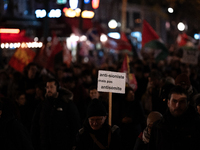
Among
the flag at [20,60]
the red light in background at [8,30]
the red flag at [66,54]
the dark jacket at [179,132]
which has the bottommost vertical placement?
the dark jacket at [179,132]

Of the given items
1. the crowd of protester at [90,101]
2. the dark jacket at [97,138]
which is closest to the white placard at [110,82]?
the crowd of protester at [90,101]

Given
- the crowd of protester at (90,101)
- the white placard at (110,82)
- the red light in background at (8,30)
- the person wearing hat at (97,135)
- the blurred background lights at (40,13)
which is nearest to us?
the person wearing hat at (97,135)

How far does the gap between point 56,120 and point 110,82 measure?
3.60 feet

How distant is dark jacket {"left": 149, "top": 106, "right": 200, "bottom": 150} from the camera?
3963 mm

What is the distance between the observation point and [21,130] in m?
4.66

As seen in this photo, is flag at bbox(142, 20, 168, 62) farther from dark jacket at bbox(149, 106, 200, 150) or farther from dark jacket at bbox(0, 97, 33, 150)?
dark jacket at bbox(149, 106, 200, 150)

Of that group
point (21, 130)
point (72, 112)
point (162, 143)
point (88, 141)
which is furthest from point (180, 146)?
point (72, 112)

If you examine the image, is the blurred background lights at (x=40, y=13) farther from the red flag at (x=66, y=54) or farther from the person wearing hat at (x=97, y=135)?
the person wearing hat at (x=97, y=135)

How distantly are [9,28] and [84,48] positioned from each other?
4395 mm

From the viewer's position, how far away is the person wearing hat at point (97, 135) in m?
4.82

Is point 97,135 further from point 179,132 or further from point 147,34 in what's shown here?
point 147,34

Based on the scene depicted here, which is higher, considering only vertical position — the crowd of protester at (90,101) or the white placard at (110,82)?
the white placard at (110,82)

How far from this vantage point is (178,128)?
397 centimetres

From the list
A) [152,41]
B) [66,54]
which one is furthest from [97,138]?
[66,54]
